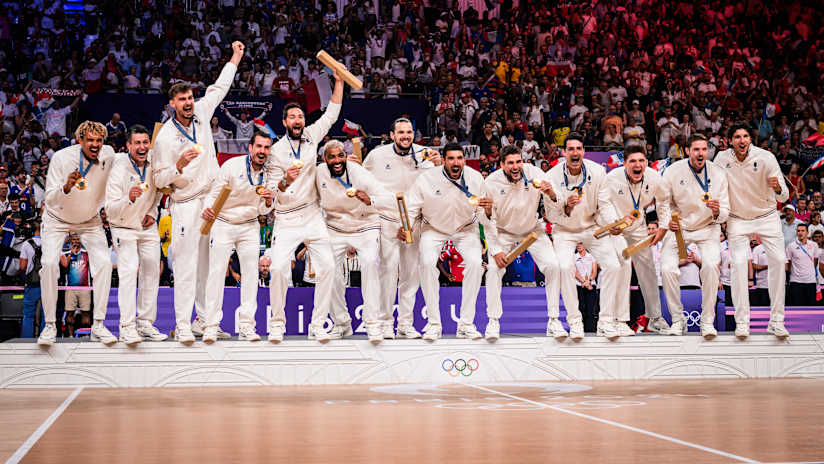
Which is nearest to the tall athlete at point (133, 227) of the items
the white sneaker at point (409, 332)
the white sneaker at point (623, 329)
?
the white sneaker at point (409, 332)

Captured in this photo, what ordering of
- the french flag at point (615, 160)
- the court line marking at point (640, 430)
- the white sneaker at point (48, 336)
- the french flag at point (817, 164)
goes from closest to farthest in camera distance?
the court line marking at point (640, 430) → the white sneaker at point (48, 336) → the french flag at point (615, 160) → the french flag at point (817, 164)

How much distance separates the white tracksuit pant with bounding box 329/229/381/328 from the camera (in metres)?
11.4

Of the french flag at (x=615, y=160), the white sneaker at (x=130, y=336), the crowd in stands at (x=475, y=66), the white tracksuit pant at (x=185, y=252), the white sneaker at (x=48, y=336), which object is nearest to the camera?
the white sneaker at (x=48, y=336)

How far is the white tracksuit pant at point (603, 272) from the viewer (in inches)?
465

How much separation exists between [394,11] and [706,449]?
19513 millimetres

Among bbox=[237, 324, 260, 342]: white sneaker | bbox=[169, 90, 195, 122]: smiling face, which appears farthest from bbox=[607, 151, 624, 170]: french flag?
bbox=[169, 90, 195, 122]: smiling face

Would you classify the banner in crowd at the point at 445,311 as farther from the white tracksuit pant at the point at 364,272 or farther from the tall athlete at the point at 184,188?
the tall athlete at the point at 184,188

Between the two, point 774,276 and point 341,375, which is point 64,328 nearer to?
point 341,375

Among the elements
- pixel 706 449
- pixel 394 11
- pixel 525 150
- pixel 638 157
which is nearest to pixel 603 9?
pixel 394 11

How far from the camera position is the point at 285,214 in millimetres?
11359

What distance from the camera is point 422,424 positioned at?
7598 mm

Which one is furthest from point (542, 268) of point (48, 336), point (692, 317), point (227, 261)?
point (48, 336)

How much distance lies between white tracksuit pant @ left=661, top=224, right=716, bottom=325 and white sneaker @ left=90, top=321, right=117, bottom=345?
7352 mm

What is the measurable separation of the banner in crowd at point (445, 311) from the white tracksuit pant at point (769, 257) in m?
1.83
